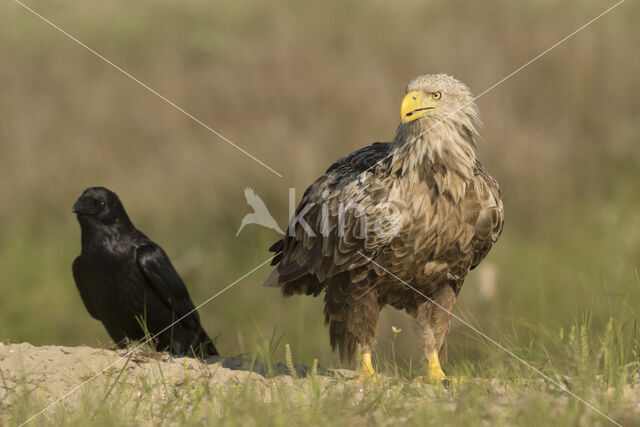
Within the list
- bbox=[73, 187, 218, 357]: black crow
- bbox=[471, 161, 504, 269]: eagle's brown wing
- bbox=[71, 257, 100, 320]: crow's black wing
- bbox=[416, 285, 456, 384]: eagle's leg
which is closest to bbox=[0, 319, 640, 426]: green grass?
bbox=[416, 285, 456, 384]: eagle's leg

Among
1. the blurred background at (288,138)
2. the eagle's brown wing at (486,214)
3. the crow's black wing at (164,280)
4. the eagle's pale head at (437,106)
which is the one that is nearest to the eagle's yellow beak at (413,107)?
the eagle's pale head at (437,106)

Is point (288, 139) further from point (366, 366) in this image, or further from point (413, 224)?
point (413, 224)

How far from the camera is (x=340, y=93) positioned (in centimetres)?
1083

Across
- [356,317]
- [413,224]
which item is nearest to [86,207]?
[356,317]

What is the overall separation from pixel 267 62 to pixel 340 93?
4.85ft

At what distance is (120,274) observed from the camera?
5.53 m

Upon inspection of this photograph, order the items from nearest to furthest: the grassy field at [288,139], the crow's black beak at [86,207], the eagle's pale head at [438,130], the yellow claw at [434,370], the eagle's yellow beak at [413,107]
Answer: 1. the eagle's yellow beak at [413,107]
2. the eagle's pale head at [438,130]
3. the yellow claw at [434,370]
4. the crow's black beak at [86,207]
5. the grassy field at [288,139]

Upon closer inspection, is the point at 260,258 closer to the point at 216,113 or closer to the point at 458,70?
the point at 216,113

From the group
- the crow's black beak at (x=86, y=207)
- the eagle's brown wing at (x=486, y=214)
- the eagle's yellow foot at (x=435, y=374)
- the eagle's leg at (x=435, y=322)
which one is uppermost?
the crow's black beak at (x=86, y=207)

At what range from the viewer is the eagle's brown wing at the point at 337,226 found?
4.45m

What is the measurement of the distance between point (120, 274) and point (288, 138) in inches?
186

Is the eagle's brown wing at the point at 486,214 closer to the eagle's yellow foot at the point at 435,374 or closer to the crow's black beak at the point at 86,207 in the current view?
the eagle's yellow foot at the point at 435,374

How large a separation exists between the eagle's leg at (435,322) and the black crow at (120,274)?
1.66 metres

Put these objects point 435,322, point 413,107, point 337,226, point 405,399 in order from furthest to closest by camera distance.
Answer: point 435,322
point 337,226
point 413,107
point 405,399
